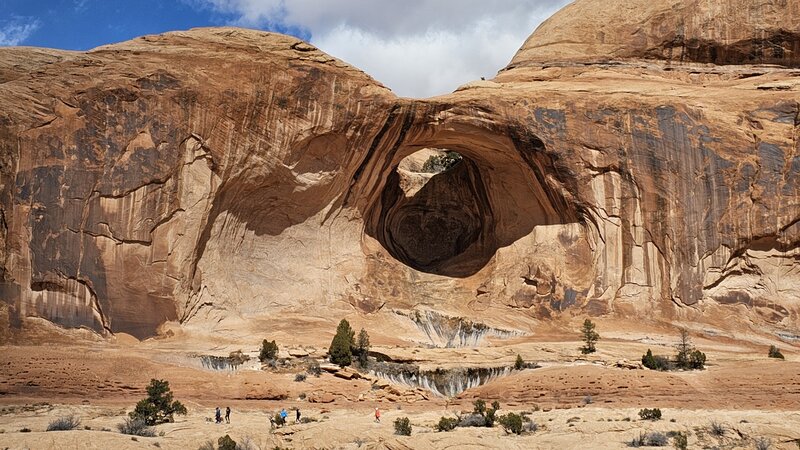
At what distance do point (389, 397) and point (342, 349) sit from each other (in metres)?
2.05

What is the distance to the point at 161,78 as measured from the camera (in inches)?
999

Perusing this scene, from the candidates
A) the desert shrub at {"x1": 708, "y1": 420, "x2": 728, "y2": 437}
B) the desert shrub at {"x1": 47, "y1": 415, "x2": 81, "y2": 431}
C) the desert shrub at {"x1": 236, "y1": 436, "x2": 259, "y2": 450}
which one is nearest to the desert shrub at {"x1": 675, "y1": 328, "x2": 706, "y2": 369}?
the desert shrub at {"x1": 708, "y1": 420, "x2": 728, "y2": 437}

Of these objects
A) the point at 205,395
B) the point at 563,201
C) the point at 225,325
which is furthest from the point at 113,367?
the point at 563,201

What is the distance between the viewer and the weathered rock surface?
24016 millimetres

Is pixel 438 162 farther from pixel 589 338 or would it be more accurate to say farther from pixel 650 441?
pixel 650 441

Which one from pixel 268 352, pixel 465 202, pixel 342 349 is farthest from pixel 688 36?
pixel 268 352

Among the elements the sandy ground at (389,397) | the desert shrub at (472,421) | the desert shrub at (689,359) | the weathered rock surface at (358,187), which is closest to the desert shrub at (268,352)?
the sandy ground at (389,397)

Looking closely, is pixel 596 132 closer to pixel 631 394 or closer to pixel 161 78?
pixel 631 394

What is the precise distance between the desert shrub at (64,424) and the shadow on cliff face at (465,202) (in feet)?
47.9

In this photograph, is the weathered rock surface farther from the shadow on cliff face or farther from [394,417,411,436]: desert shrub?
[394,417,411,436]: desert shrub

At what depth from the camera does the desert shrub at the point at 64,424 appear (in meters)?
17.6

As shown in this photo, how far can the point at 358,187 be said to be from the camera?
97.7 ft

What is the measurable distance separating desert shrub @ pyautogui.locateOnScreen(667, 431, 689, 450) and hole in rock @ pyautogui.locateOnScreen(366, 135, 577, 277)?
39.4 feet

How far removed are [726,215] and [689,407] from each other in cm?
935
